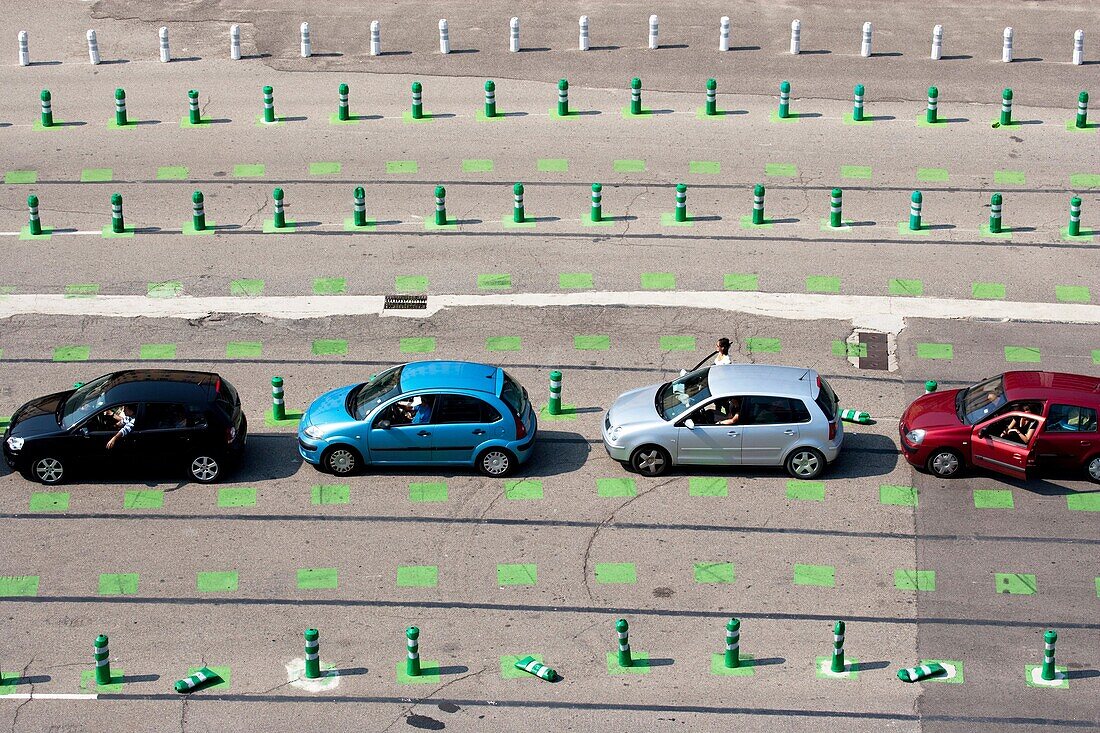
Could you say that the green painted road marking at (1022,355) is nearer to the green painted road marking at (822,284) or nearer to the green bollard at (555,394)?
the green painted road marking at (822,284)

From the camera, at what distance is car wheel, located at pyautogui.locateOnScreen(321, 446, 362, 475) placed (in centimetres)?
2388

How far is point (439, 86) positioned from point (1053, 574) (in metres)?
18.8

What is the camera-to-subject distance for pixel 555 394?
25.4 meters

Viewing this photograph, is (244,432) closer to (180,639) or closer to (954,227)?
(180,639)

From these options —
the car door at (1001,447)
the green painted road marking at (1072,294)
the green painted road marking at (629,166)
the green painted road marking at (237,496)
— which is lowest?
the green painted road marking at (237,496)

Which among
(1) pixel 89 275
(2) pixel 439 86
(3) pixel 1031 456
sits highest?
(2) pixel 439 86

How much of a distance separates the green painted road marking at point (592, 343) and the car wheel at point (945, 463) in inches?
239

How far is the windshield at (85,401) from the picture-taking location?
2373 cm

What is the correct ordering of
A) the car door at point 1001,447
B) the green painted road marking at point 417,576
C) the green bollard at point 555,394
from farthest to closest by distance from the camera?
the green bollard at point 555,394
the car door at point 1001,447
the green painted road marking at point 417,576

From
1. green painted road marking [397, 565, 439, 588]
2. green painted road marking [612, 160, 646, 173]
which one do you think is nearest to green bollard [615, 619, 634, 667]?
green painted road marking [397, 565, 439, 588]

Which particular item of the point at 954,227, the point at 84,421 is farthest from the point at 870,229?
the point at 84,421

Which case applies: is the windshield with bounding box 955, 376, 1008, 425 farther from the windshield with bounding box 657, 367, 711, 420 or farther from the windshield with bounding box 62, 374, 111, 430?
the windshield with bounding box 62, 374, 111, 430

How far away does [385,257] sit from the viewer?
30.0 metres

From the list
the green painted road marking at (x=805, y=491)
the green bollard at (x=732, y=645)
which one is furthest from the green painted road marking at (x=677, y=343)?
the green bollard at (x=732, y=645)
